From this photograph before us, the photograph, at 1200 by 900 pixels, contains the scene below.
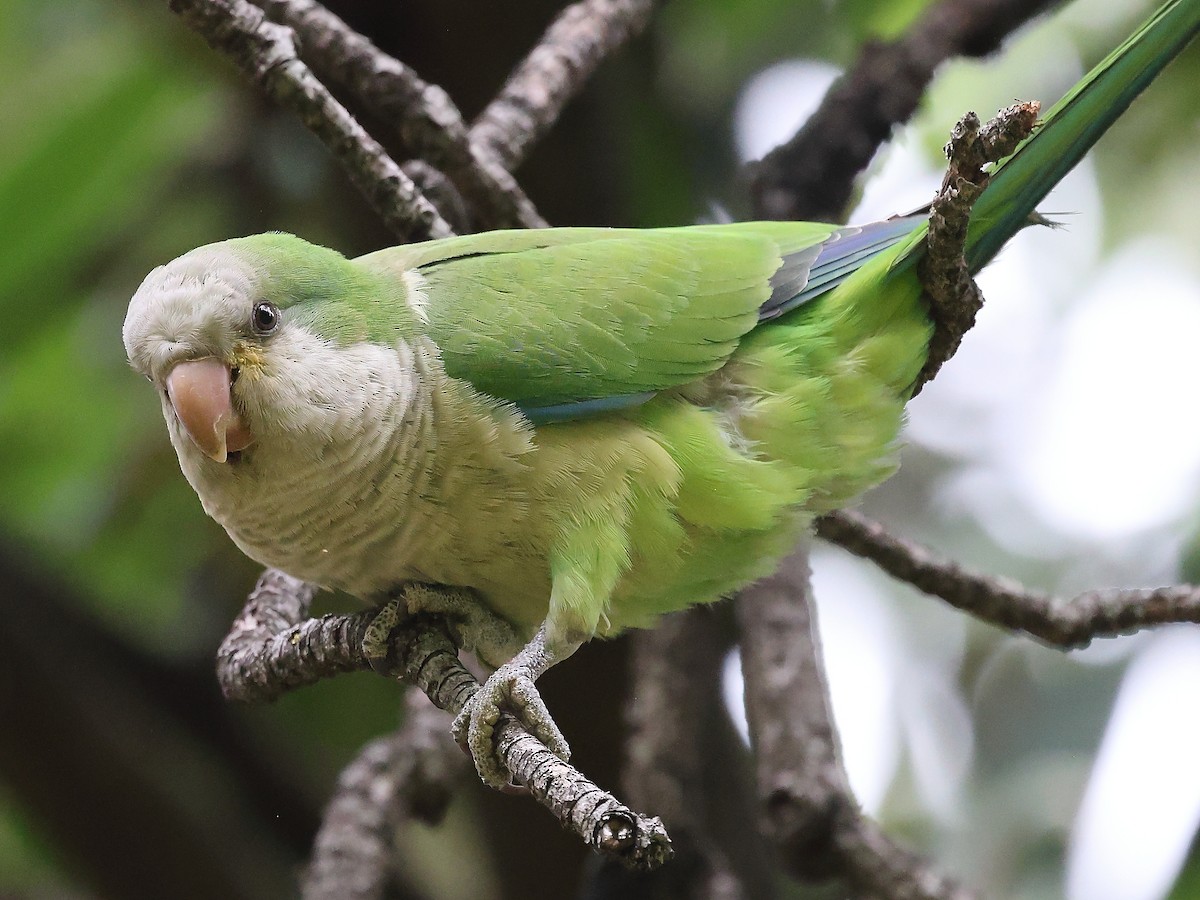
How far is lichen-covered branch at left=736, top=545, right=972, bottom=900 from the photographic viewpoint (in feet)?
7.56

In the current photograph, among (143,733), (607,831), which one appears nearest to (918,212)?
(607,831)

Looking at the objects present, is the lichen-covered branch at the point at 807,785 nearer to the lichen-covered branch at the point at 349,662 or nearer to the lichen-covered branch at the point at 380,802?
the lichen-covered branch at the point at 380,802

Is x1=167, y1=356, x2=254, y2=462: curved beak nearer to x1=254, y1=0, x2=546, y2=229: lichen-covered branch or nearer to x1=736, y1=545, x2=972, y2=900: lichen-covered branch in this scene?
x1=254, y1=0, x2=546, y2=229: lichen-covered branch

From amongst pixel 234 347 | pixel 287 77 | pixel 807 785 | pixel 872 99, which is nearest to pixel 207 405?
pixel 234 347

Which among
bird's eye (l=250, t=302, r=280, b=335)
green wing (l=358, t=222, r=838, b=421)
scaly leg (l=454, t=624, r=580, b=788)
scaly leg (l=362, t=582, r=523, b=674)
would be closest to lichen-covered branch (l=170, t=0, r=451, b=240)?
green wing (l=358, t=222, r=838, b=421)

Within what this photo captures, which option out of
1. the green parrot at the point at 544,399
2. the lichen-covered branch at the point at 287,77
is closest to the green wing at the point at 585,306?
the green parrot at the point at 544,399

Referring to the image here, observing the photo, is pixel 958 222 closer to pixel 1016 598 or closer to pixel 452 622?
pixel 1016 598

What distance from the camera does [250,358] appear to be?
183 centimetres

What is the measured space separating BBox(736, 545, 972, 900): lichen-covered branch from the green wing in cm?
80

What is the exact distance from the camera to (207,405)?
1767 mm

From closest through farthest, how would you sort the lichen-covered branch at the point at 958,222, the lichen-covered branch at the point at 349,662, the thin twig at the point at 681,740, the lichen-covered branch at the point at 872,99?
the lichen-covered branch at the point at 349,662 < the lichen-covered branch at the point at 958,222 < the thin twig at the point at 681,740 < the lichen-covered branch at the point at 872,99

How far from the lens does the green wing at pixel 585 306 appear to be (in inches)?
78.1

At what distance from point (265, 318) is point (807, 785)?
53.4 inches

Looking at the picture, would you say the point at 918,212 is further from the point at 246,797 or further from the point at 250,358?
the point at 246,797
